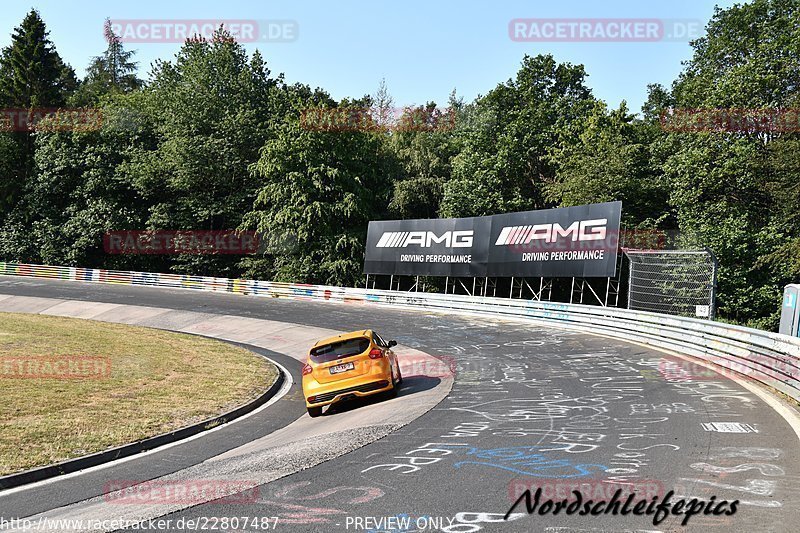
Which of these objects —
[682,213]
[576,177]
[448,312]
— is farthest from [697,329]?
[576,177]

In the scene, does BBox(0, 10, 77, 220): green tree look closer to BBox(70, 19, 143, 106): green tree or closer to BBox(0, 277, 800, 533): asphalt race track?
BBox(70, 19, 143, 106): green tree

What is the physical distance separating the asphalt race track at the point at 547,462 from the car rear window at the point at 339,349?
3.79ft

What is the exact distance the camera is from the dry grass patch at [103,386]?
37.1 ft

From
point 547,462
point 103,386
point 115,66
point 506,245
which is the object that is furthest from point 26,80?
point 547,462

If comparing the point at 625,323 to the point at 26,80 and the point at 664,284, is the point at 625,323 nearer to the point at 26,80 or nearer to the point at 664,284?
the point at 664,284

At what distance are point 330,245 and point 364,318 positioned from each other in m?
19.1

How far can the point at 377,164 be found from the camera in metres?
56.0

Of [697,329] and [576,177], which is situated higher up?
[576,177]

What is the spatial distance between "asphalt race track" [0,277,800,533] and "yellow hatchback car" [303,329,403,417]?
46cm

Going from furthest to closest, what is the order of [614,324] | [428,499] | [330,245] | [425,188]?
[425,188] < [330,245] < [614,324] < [428,499]

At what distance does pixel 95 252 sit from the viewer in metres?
59.0

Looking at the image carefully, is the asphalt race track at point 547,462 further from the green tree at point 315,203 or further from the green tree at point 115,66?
the green tree at point 115,66

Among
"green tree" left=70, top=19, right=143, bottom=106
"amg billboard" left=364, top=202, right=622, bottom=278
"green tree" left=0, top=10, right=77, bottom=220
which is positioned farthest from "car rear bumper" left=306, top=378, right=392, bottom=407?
"green tree" left=70, top=19, right=143, bottom=106

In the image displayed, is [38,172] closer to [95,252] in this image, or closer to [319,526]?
[95,252]
